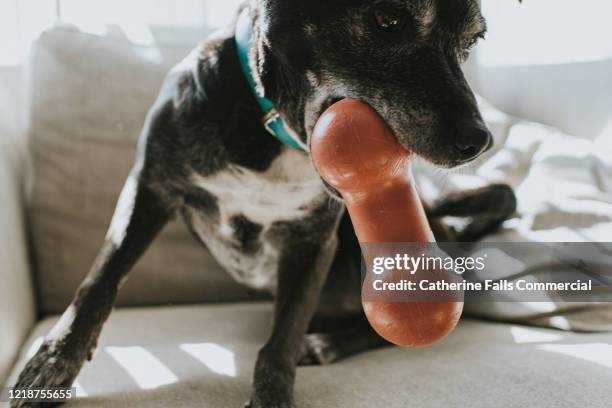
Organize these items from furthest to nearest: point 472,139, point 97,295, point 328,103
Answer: point 97,295 < point 328,103 < point 472,139

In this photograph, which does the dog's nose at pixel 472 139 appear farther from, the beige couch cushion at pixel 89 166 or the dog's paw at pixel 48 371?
the beige couch cushion at pixel 89 166

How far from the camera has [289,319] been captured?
3.82 ft

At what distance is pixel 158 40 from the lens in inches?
70.8

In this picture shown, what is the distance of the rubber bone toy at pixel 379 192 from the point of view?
807 millimetres

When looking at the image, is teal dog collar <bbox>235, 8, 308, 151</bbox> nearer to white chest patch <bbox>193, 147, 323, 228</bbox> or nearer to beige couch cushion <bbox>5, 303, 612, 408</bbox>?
white chest patch <bbox>193, 147, 323, 228</bbox>

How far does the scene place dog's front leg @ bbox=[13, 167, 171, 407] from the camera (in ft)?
3.23

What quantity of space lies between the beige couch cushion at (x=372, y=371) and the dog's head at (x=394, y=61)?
0.40 metres

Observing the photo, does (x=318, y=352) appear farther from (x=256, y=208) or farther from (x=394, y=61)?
(x=394, y=61)

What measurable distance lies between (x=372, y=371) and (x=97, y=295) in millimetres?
513

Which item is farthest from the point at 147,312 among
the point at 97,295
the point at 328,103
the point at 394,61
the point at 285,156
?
the point at 394,61

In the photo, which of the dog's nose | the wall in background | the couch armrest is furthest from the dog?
the wall in background

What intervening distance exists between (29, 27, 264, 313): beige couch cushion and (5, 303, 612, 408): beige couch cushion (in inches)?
8.9

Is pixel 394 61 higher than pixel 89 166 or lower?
higher

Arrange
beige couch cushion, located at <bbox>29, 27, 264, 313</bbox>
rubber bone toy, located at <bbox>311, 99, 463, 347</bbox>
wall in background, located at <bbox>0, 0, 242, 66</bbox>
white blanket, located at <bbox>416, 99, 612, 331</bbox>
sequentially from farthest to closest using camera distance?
wall in background, located at <bbox>0, 0, 242, 66</bbox> < beige couch cushion, located at <bbox>29, 27, 264, 313</bbox> < white blanket, located at <bbox>416, 99, 612, 331</bbox> < rubber bone toy, located at <bbox>311, 99, 463, 347</bbox>
